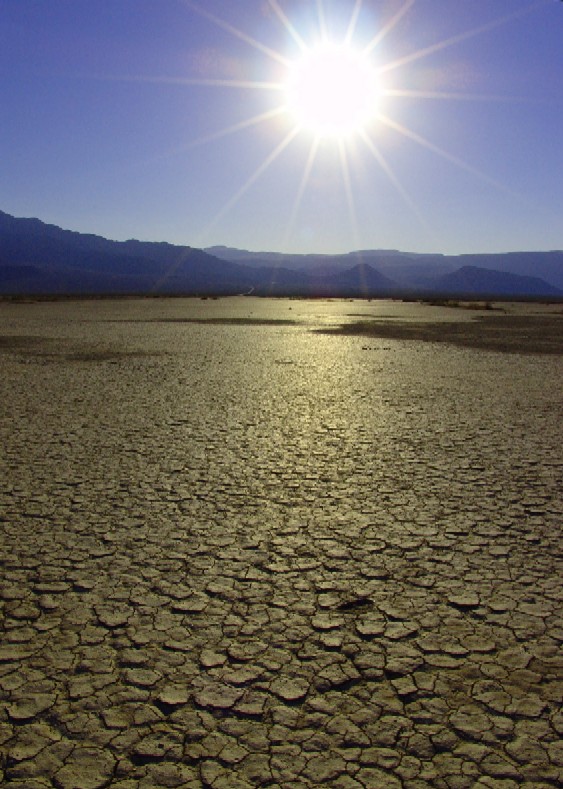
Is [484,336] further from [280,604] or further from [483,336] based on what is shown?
[280,604]

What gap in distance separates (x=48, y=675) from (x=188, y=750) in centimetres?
101

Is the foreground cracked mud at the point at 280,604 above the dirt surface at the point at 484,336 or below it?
below

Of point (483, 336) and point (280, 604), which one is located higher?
point (483, 336)

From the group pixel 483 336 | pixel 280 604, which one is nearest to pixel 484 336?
pixel 483 336

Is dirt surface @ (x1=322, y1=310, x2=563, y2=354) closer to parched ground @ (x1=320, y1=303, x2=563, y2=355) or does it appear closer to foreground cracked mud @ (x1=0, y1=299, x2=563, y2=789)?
parched ground @ (x1=320, y1=303, x2=563, y2=355)

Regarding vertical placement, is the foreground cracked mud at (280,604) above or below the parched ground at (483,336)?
below

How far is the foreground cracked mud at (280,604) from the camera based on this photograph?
111 inches

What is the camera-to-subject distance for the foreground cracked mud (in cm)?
282

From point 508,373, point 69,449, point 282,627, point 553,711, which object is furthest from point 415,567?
point 508,373

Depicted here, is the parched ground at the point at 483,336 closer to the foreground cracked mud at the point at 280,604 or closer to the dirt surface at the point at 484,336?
the dirt surface at the point at 484,336

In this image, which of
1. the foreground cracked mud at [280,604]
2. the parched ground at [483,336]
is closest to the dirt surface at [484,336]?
the parched ground at [483,336]

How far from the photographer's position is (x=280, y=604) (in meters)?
4.16

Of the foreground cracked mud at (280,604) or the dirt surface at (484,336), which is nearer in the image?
the foreground cracked mud at (280,604)

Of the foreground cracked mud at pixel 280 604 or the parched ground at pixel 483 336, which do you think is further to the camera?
the parched ground at pixel 483 336
